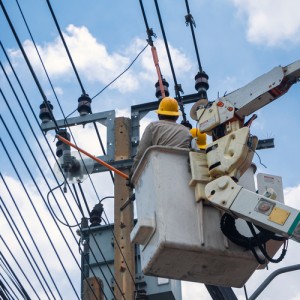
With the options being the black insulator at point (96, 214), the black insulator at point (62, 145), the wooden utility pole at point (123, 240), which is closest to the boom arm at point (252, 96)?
the wooden utility pole at point (123, 240)

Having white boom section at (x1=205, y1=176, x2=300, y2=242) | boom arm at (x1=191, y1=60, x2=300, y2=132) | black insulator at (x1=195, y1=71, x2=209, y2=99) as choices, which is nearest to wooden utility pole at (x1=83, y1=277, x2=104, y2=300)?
boom arm at (x1=191, y1=60, x2=300, y2=132)

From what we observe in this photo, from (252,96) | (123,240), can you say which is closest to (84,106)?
(123,240)

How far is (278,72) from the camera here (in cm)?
546

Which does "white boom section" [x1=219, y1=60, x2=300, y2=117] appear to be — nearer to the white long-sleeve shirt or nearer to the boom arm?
the boom arm

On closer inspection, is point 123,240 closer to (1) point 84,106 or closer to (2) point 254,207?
(1) point 84,106

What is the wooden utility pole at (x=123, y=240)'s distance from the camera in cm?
688

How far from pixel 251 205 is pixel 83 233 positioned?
340 cm

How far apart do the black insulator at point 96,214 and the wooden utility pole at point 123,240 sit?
1.07 metres

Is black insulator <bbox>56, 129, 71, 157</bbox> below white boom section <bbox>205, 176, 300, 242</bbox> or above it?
above

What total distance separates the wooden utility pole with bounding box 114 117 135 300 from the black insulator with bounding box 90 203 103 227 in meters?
Result: 1.07

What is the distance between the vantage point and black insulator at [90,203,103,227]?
8438 mm

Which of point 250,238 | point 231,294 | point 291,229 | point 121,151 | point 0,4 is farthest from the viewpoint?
point 121,151

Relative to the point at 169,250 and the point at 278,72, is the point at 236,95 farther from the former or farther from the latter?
the point at 169,250

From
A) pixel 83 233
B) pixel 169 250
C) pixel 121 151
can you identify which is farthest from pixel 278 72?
pixel 83 233
